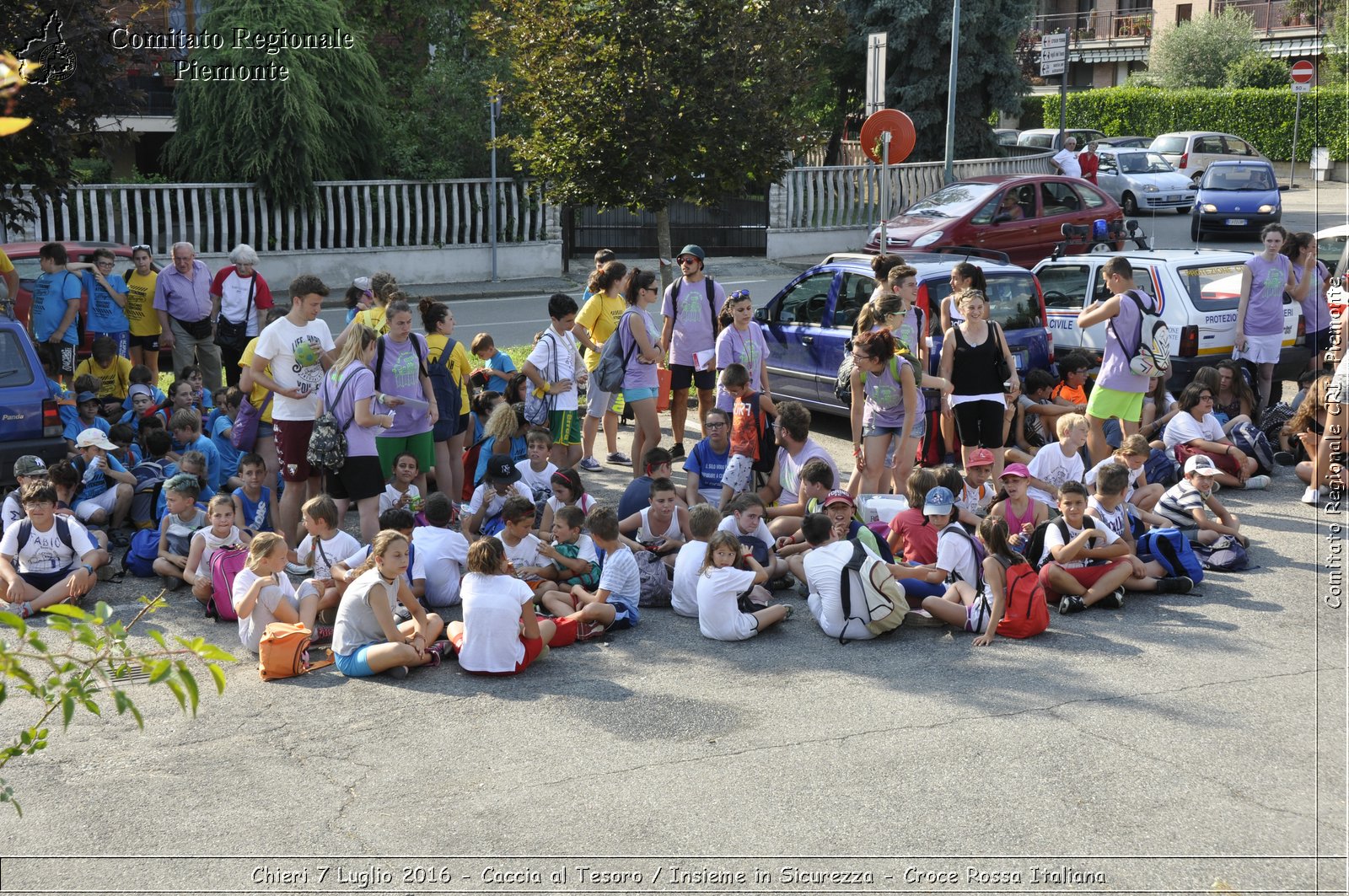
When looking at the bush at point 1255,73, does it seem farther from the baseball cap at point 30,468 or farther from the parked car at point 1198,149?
the baseball cap at point 30,468

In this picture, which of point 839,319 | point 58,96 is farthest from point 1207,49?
point 58,96

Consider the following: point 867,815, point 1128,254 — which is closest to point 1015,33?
point 1128,254

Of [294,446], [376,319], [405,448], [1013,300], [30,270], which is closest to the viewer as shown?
[294,446]

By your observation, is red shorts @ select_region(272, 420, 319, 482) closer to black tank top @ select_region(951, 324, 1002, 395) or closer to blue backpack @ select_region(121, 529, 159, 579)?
blue backpack @ select_region(121, 529, 159, 579)

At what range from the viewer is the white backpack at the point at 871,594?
310 inches

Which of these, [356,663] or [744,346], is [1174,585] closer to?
[744,346]

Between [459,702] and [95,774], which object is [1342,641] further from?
Result: [95,774]

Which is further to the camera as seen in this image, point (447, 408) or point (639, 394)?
point (639, 394)

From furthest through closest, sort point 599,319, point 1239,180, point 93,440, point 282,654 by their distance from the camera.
A: point 1239,180, point 599,319, point 93,440, point 282,654

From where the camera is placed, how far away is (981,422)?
10156mm

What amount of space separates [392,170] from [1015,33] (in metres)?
16.3

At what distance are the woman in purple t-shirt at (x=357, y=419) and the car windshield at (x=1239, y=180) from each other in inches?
908

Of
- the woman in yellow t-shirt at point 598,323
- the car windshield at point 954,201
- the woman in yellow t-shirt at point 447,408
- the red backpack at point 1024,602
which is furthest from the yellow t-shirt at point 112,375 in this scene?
the car windshield at point 954,201

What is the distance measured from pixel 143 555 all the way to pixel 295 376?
160cm
